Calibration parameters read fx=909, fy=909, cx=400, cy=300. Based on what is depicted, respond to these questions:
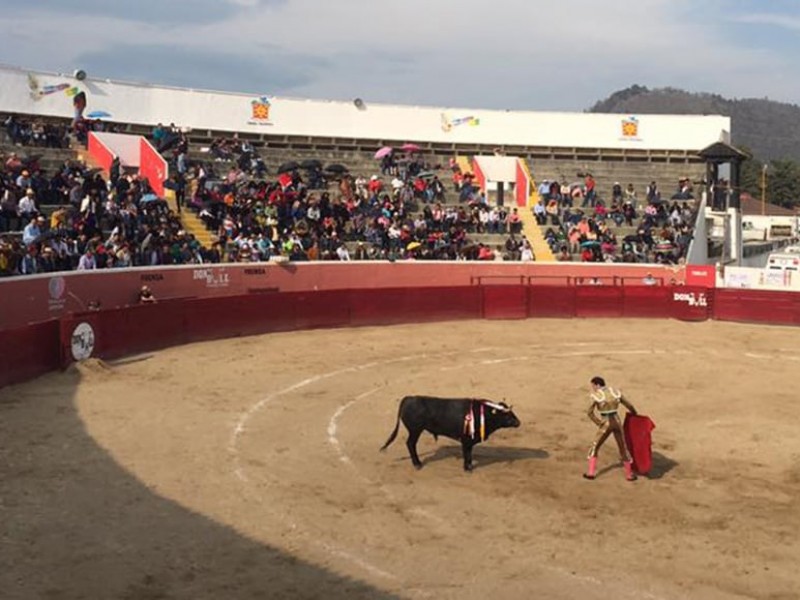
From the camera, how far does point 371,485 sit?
11.9m

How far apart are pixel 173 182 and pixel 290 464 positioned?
21.0 metres

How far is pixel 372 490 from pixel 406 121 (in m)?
33.1

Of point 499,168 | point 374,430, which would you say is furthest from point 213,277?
point 499,168

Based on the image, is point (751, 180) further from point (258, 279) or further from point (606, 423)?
point (606, 423)

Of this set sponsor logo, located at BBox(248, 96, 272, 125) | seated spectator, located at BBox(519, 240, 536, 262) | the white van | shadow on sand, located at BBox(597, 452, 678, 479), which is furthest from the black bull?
sponsor logo, located at BBox(248, 96, 272, 125)

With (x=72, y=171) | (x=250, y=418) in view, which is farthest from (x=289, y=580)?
(x=72, y=171)

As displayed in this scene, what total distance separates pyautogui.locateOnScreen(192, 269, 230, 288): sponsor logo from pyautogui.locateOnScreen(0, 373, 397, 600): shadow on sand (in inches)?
530

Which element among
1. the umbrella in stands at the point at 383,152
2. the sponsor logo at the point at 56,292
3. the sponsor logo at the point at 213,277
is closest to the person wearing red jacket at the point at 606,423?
the sponsor logo at the point at 56,292

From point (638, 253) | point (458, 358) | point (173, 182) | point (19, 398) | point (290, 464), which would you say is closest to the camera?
point (290, 464)

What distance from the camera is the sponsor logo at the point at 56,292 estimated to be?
21.4m

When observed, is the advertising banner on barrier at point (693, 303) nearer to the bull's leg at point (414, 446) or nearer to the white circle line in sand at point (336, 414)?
the white circle line in sand at point (336, 414)

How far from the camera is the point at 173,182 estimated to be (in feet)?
104

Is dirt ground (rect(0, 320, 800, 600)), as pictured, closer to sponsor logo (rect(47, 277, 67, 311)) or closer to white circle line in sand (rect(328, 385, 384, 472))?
white circle line in sand (rect(328, 385, 384, 472))

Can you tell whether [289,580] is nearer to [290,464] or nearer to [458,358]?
[290,464]
